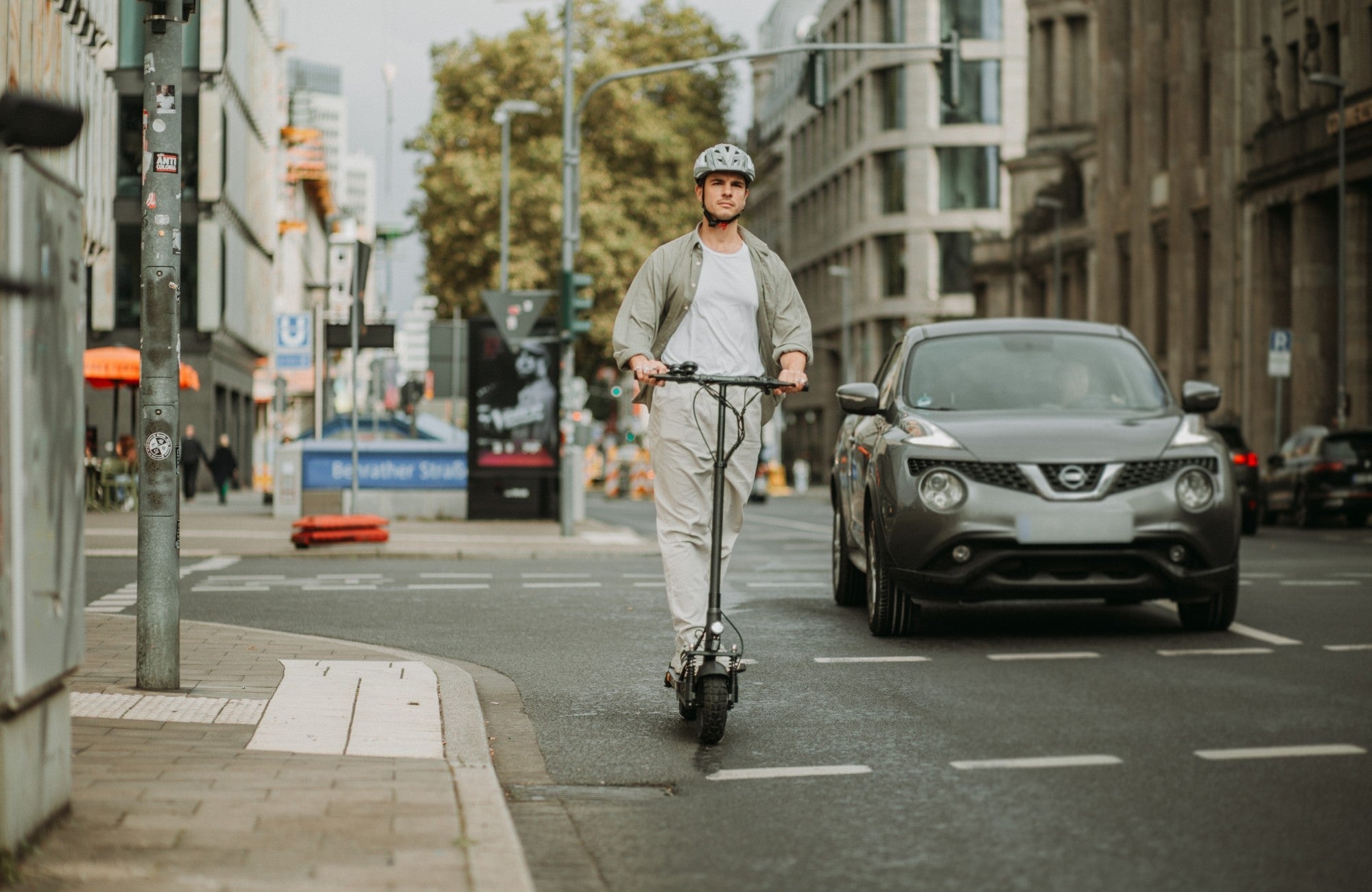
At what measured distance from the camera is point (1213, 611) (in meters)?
10.1

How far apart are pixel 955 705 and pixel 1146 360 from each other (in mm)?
4076

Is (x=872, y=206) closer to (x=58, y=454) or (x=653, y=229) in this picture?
(x=653, y=229)

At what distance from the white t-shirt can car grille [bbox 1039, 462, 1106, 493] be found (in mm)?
2899

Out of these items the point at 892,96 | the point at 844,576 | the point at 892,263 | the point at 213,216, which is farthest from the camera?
the point at 892,263

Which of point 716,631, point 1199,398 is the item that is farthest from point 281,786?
point 1199,398

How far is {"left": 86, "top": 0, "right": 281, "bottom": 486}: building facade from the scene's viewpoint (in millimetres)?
44875

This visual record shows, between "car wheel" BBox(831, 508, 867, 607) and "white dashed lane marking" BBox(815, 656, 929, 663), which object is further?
"car wheel" BBox(831, 508, 867, 607)

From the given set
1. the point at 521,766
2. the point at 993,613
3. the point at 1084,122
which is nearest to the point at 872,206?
the point at 1084,122

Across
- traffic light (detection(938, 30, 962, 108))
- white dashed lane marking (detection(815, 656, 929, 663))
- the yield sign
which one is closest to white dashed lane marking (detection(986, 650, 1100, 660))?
white dashed lane marking (detection(815, 656, 929, 663))

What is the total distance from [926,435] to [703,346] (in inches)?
118

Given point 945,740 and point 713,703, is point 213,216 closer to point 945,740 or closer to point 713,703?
point 713,703

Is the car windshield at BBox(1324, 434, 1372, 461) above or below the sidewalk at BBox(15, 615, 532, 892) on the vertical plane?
above

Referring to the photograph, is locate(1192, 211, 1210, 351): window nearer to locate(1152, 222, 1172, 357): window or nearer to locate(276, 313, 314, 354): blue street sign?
locate(1152, 222, 1172, 357): window

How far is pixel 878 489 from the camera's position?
9945 millimetres
